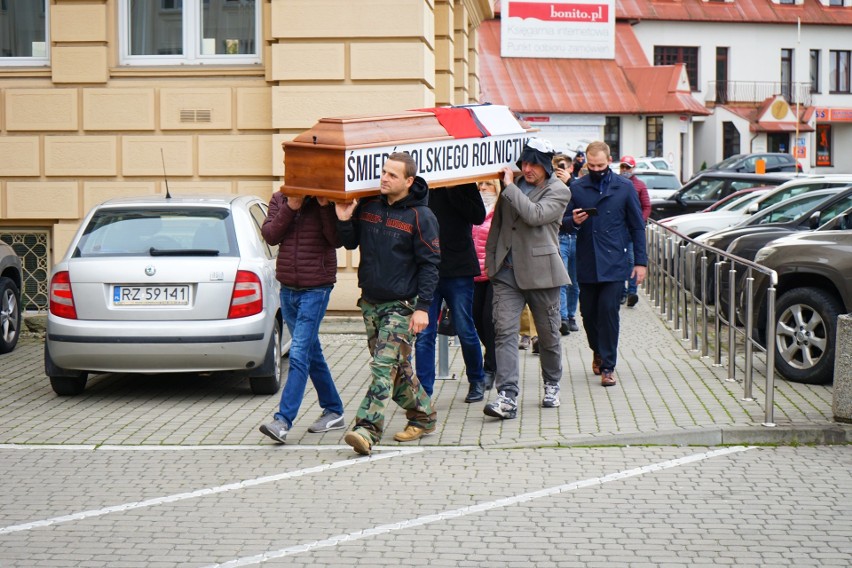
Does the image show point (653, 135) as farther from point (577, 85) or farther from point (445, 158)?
point (445, 158)

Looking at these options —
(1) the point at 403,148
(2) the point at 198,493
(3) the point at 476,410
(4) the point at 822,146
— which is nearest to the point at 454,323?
(3) the point at 476,410

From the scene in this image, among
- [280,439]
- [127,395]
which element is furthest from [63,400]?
[280,439]

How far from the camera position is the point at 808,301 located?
33.2 ft

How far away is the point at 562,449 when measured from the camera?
25.7ft

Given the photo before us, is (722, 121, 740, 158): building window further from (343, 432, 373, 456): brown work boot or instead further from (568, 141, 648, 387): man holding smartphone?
(343, 432, 373, 456): brown work boot

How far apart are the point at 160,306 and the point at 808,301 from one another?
4983 mm

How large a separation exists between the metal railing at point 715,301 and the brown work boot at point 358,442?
2600 mm

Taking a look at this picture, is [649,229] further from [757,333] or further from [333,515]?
[333,515]

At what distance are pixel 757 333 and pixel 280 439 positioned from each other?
4.27 meters

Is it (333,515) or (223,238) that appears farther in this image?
(223,238)

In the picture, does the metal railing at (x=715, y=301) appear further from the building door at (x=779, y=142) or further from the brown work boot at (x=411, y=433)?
the building door at (x=779, y=142)

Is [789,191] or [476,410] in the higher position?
[789,191]

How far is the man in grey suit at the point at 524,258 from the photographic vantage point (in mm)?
8516

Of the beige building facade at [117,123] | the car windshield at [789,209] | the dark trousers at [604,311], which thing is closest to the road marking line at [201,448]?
the dark trousers at [604,311]
